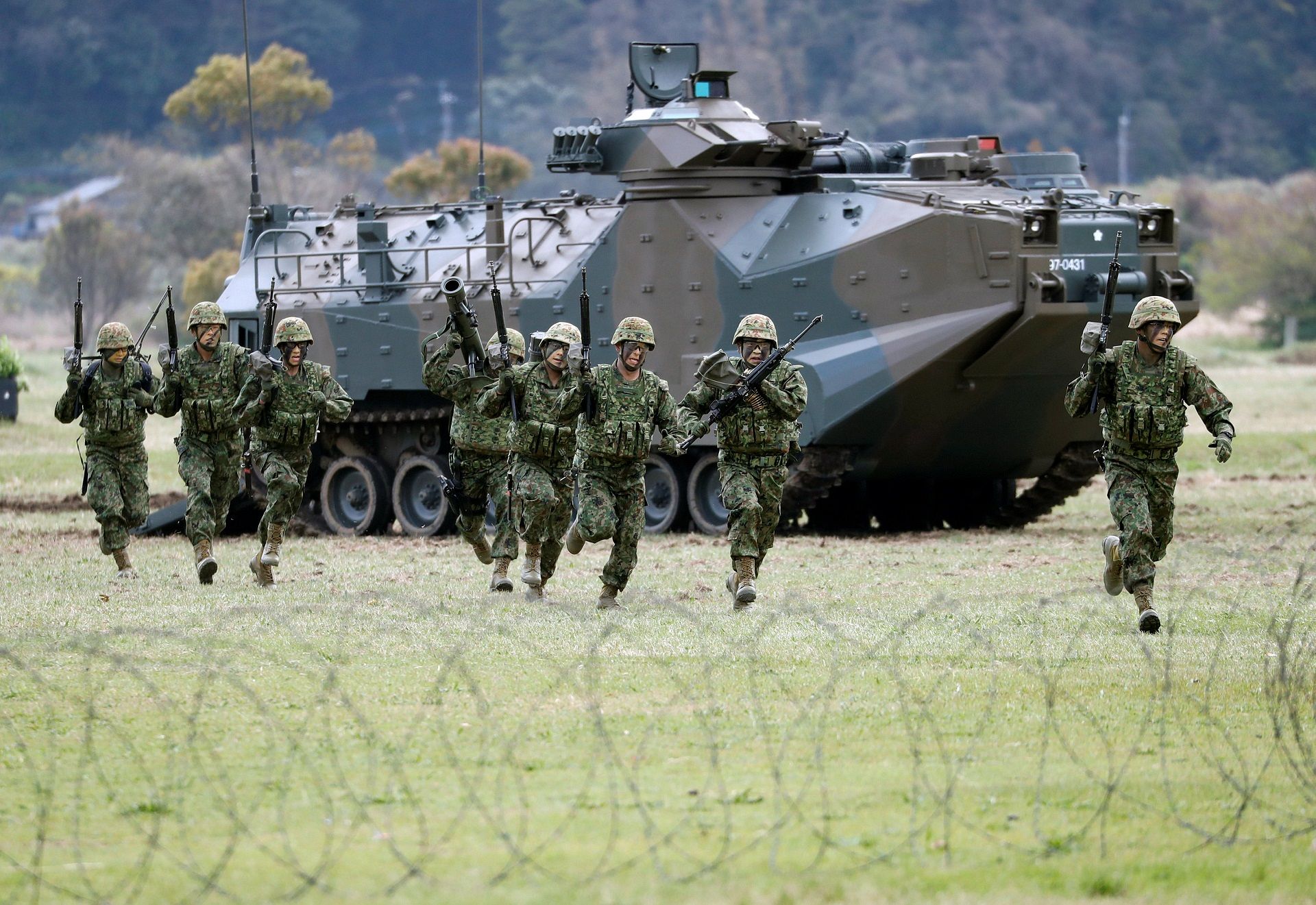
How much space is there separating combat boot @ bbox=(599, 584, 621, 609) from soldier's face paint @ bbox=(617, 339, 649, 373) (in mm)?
1262

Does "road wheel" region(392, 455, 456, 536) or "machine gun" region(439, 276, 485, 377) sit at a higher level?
"machine gun" region(439, 276, 485, 377)

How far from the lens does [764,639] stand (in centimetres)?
1165

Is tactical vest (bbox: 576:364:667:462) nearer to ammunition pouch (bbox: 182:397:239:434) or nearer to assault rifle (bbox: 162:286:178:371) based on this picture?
ammunition pouch (bbox: 182:397:239:434)

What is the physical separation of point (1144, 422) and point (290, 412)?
17.8ft

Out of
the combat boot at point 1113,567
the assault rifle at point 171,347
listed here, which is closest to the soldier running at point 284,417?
the assault rifle at point 171,347

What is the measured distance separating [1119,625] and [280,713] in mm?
4846

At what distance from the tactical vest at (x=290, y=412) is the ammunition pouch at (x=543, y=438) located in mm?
1677

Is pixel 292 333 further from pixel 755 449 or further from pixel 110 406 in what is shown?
pixel 755 449

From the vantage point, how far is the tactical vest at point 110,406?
1470 centimetres

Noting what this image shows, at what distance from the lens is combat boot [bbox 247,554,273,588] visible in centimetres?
1434

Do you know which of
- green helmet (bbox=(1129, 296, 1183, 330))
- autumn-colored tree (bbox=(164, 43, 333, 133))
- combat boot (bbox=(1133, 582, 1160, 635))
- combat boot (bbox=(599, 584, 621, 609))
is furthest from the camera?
autumn-colored tree (bbox=(164, 43, 333, 133))

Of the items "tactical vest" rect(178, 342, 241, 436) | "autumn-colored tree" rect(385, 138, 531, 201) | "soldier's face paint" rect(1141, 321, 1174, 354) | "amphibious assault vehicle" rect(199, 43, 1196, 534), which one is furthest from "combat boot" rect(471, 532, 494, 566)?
"autumn-colored tree" rect(385, 138, 531, 201)

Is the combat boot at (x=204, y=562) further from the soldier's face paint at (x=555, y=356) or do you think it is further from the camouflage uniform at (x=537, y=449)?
the soldier's face paint at (x=555, y=356)

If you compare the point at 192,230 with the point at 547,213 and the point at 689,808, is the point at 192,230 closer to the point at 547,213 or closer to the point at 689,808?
the point at 547,213
